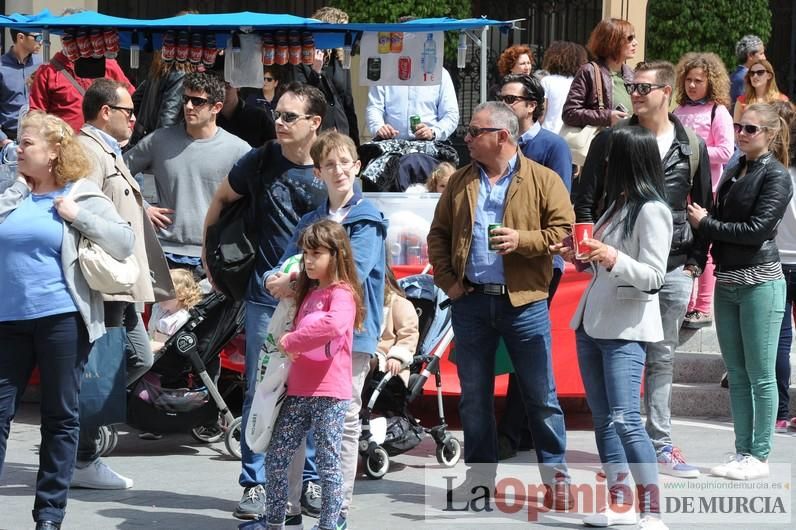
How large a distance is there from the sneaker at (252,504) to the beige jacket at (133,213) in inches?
40.9

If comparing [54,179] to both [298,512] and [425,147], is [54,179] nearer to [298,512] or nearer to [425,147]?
[298,512]

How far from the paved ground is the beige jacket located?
100cm

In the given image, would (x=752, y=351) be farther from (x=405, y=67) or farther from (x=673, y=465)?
(x=405, y=67)

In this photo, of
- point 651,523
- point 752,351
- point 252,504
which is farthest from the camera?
point 752,351

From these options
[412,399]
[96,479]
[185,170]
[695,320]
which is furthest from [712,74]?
[96,479]

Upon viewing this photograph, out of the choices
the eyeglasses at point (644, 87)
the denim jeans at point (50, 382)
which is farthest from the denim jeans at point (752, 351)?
the denim jeans at point (50, 382)

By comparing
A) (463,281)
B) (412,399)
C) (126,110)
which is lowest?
(412,399)

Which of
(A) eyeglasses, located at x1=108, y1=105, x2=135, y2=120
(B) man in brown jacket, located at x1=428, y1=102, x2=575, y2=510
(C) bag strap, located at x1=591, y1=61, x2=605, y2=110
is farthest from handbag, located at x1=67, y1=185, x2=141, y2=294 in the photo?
(C) bag strap, located at x1=591, y1=61, x2=605, y2=110

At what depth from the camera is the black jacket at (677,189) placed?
6.87m

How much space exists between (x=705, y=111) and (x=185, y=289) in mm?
3698

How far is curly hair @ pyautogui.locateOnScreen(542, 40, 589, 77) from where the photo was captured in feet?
35.0

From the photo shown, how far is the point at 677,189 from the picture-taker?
705 centimetres

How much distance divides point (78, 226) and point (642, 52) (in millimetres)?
12295

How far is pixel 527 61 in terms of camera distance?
1146 cm
